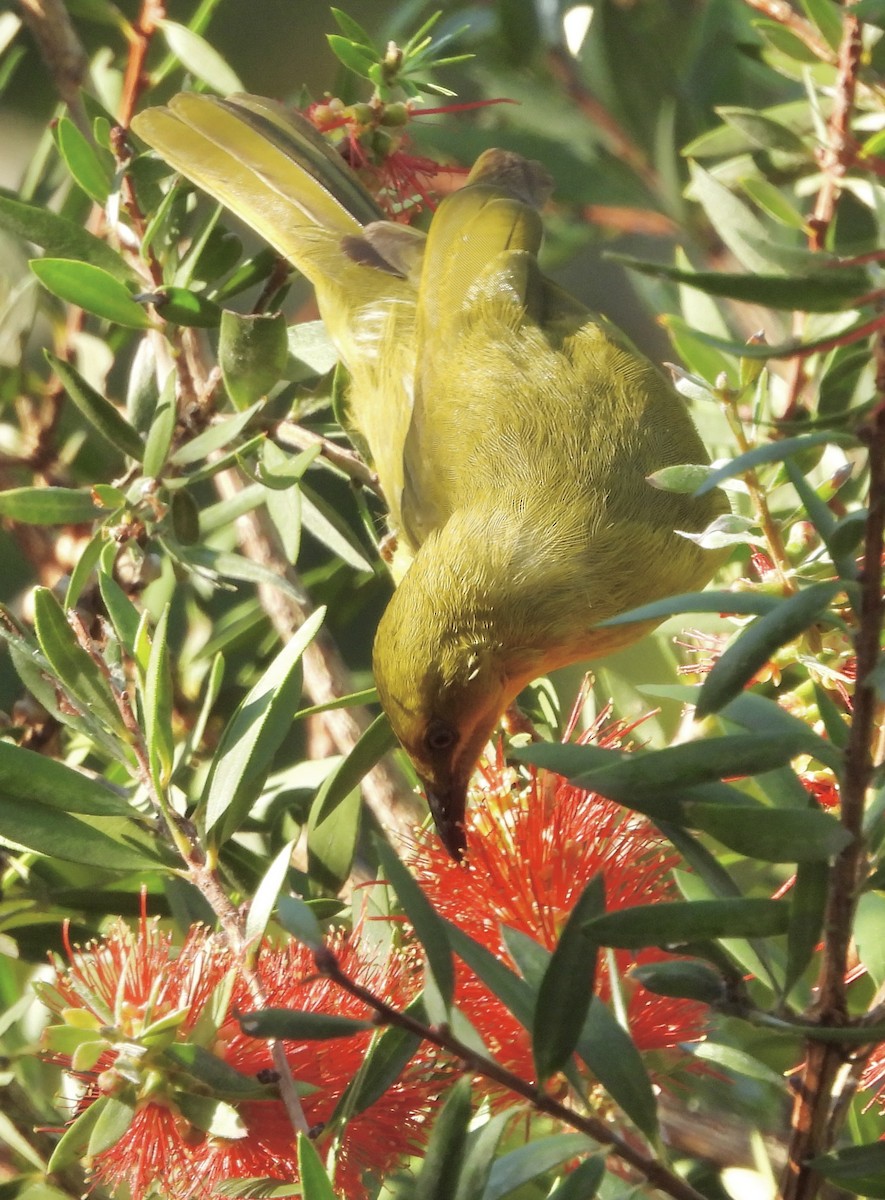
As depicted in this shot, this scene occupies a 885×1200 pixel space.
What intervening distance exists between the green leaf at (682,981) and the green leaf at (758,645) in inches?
8.5

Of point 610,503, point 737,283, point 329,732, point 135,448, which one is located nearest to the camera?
point 737,283

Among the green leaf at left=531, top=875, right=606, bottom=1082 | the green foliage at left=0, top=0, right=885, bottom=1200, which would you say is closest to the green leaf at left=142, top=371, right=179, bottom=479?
the green foliage at left=0, top=0, right=885, bottom=1200

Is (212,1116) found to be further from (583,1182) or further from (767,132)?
(767,132)

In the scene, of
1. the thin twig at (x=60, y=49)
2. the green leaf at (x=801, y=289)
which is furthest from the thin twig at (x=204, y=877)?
the thin twig at (x=60, y=49)

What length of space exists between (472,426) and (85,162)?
1000 millimetres

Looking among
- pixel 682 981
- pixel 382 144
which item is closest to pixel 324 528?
pixel 382 144

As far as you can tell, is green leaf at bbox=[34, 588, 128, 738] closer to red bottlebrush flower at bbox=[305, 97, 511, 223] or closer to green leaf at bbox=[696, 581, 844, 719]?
green leaf at bbox=[696, 581, 844, 719]

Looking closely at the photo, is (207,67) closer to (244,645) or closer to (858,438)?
(244,645)

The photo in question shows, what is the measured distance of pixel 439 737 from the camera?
218 cm

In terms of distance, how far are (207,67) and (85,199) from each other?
0.38m

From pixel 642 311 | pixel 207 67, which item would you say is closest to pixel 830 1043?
pixel 207 67

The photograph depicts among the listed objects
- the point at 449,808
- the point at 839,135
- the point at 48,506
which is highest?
the point at 839,135

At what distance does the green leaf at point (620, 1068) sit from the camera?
3.50 feet

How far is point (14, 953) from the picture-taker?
180 centimetres
